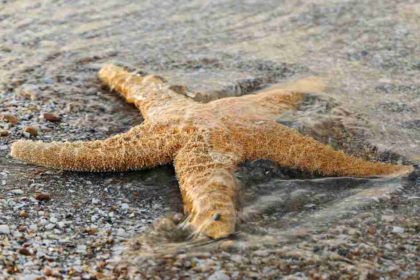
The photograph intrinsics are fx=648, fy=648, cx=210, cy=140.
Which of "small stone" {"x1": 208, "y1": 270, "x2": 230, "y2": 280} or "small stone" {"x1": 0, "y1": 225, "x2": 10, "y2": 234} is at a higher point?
"small stone" {"x1": 0, "y1": 225, "x2": 10, "y2": 234}

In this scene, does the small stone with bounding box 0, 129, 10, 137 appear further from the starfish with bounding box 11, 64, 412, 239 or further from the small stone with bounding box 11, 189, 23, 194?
the small stone with bounding box 11, 189, 23, 194

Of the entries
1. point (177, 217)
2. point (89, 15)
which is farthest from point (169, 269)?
point (89, 15)

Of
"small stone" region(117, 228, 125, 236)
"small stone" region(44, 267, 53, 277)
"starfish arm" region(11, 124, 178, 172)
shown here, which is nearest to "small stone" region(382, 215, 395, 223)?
"starfish arm" region(11, 124, 178, 172)

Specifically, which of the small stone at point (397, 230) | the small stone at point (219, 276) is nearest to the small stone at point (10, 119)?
the small stone at point (219, 276)

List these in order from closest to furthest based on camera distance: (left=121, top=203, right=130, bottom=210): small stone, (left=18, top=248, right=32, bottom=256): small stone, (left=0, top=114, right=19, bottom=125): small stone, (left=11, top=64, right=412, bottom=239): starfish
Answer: (left=18, top=248, right=32, bottom=256): small stone < (left=121, top=203, right=130, bottom=210): small stone < (left=11, top=64, right=412, bottom=239): starfish < (left=0, top=114, right=19, bottom=125): small stone

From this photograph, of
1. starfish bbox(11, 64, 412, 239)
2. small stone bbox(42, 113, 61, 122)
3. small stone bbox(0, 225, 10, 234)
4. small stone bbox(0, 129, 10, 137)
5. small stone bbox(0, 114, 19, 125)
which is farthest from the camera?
small stone bbox(42, 113, 61, 122)

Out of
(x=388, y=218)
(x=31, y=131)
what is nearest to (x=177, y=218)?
(x=388, y=218)
